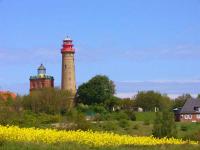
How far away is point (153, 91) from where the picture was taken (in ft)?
381

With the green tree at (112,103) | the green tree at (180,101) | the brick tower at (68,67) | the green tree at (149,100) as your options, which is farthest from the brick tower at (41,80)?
the green tree at (180,101)

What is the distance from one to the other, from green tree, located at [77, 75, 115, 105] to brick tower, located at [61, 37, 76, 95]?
2.78 meters

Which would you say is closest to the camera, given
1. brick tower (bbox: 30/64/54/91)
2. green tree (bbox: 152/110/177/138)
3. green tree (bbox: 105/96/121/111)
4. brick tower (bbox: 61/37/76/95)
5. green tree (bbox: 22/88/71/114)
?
green tree (bbox: 152/110/177/138)

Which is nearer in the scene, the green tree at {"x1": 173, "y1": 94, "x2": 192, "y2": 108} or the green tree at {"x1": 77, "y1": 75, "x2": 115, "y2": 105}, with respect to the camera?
the green tree at {"x1": 77, "y1": 75, "x2": 115, "y2": 105}

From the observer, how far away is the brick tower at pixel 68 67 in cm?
10800

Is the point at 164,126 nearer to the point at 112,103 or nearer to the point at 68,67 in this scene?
the point at 112,103

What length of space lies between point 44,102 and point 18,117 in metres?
43.8

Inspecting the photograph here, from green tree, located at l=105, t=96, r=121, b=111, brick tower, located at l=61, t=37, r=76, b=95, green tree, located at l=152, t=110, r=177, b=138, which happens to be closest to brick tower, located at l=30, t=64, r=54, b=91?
brick tower, located at l=61, t=37, r=76, b=95

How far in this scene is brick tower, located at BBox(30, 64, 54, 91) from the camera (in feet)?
384

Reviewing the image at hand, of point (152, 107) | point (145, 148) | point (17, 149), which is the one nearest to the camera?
point (17, 149)

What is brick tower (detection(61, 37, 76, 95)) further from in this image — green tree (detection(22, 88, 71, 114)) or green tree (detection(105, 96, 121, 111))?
green tree (detection(22, 88, 71, 114))

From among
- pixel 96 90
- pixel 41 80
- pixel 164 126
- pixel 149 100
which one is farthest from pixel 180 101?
pixel 164 126

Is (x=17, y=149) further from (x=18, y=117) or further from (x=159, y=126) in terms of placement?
(x=18, y=117)

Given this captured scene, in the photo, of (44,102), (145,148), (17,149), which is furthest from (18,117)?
(44,102)
